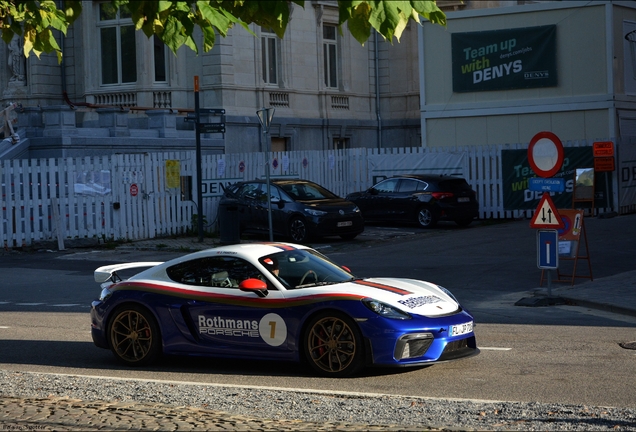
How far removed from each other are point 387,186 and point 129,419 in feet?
72.2

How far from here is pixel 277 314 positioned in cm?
966

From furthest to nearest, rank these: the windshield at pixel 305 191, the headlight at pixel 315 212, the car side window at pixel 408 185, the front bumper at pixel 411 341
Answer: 1. the car side window at pixel 408 185
2. the windshield at pixel 305 191
3. the headlight at pixel 315 212
4. the front bumper at pixel 411 341

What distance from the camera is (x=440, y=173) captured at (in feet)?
102

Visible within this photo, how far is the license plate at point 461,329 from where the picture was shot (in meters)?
9.48

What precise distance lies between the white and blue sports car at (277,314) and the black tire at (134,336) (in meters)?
0.01

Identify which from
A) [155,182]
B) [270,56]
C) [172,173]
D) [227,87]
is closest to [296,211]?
[172,173]

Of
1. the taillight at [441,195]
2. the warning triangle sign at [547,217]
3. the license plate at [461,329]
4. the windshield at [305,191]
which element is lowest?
the license plate at [461,329]

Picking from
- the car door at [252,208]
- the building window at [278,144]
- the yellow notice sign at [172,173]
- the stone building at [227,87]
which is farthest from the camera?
the building window at [278,144]

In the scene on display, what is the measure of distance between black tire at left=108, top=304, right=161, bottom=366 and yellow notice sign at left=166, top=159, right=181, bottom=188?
1676 cm

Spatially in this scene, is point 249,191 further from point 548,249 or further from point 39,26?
point 39,26

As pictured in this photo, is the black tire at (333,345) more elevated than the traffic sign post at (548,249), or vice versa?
the traffic sign post at (548,249)

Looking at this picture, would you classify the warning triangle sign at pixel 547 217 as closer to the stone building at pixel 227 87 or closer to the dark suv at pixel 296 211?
the dark suv at pixel 296 211

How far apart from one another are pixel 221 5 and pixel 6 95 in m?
32.6

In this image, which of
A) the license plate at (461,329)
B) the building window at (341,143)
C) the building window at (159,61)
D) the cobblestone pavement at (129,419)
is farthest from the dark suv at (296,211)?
the cobblestone pavement at (129,419)
